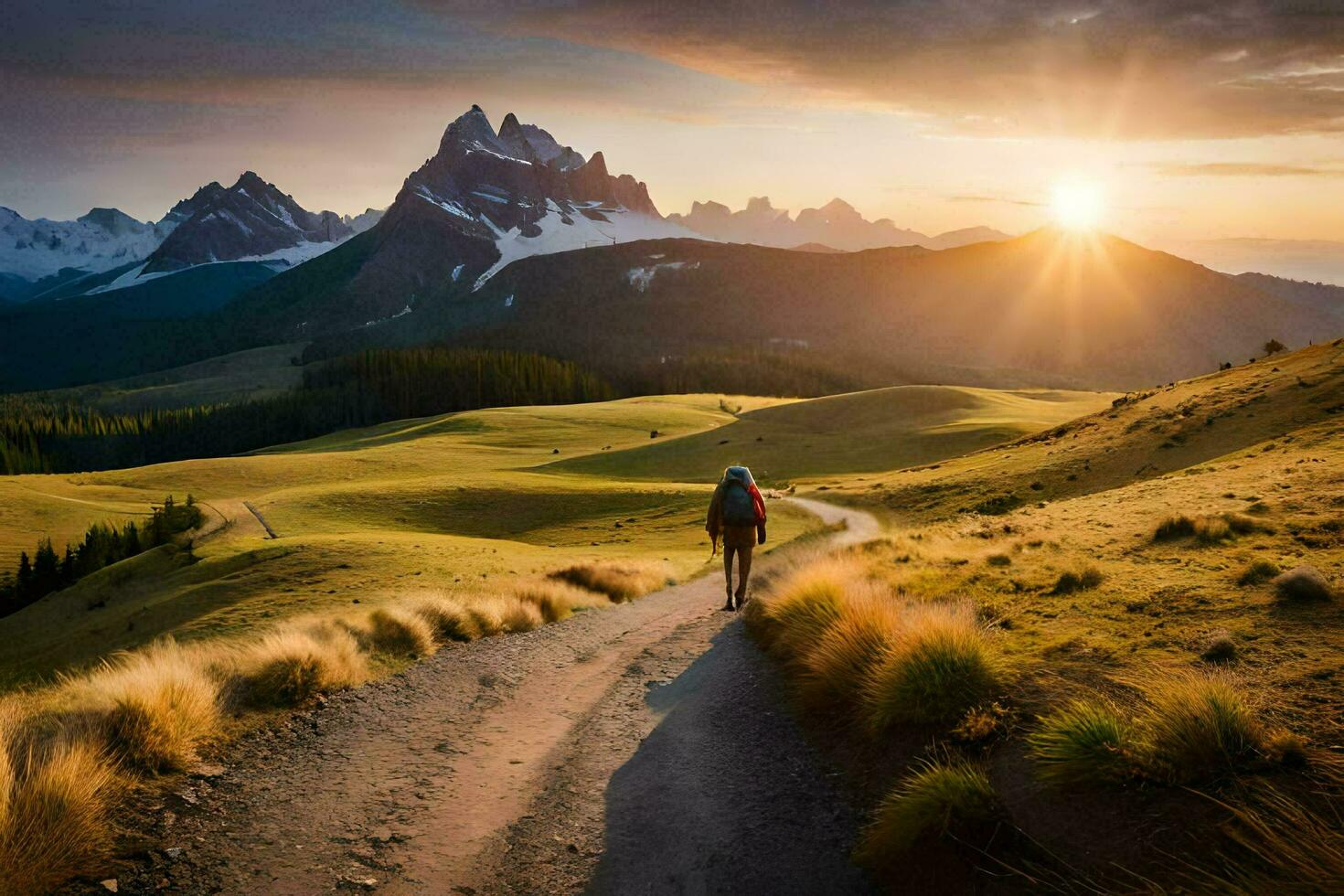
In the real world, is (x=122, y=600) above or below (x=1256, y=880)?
below

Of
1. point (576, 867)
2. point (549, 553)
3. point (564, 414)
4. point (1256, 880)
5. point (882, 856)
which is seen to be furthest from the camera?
point (564, 414)

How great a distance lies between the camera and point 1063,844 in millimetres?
6207

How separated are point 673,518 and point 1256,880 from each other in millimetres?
45563

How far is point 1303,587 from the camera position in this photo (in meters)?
9.39

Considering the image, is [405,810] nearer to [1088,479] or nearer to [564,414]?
[1088,479]

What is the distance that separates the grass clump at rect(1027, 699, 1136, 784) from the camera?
21.5 feet

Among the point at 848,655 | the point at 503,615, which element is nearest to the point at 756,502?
the point at 503,615

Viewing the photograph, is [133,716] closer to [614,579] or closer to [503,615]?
[503,615]

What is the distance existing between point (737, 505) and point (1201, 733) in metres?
14.4

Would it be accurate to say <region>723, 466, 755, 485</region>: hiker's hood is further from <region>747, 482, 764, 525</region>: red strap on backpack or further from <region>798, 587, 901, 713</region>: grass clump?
<region>798, 587, 901, 713</region>: grass clump

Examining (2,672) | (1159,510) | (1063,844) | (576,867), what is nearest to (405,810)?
(576,867)

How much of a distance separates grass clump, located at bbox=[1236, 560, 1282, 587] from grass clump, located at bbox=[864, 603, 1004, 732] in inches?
167

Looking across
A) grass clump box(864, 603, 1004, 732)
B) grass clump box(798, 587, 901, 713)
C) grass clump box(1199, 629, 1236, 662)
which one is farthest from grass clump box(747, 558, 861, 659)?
grass clump box(1199, 629, 1236, 662)

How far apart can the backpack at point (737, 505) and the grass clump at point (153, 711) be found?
41.5ft
